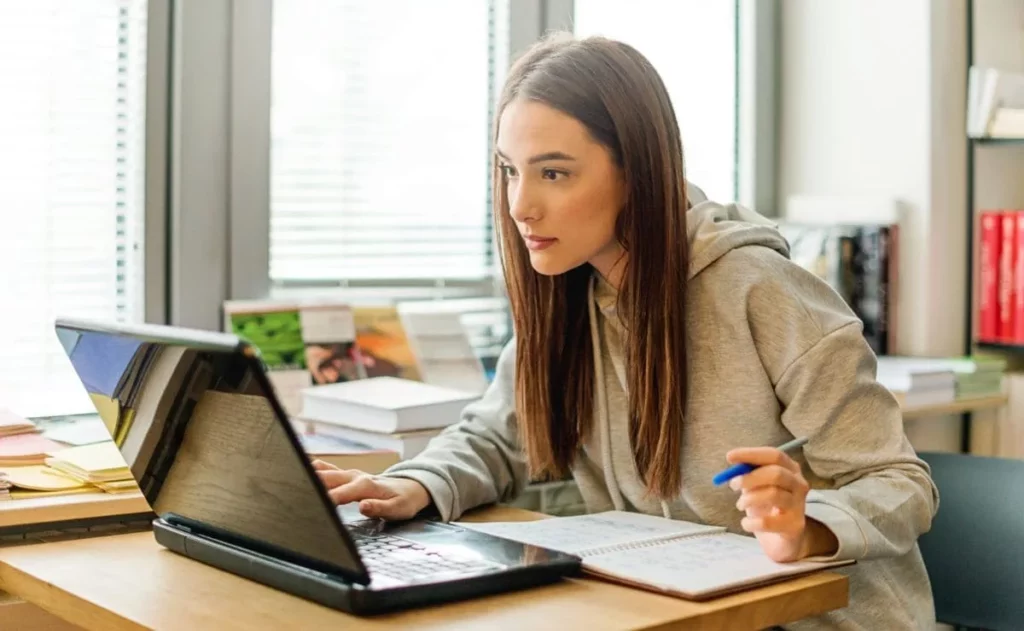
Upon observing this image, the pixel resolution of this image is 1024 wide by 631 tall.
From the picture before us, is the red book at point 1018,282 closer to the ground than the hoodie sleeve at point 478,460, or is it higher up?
higher up

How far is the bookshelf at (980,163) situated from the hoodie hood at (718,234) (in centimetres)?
125

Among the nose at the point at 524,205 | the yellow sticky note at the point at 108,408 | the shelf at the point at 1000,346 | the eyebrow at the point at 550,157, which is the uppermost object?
the eyebrow at the point at 550,157

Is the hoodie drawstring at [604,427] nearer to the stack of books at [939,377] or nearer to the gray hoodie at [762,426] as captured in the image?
the gray hoodie at [762,426]

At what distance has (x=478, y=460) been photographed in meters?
1.62

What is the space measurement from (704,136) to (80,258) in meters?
1.46

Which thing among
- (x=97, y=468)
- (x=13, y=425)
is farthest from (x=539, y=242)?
(x=13, y=425)

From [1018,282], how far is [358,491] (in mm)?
1745

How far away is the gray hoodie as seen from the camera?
1394 mm

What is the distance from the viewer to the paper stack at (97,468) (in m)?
1.44

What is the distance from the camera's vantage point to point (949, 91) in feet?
8.78

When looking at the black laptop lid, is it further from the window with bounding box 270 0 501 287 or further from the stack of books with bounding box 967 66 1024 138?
the stack of books with bounding box 967 66 1024 138

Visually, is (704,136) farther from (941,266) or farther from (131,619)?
(131,619)

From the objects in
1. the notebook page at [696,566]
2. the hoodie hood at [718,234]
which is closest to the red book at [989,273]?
the hoodie hood at [718,234]

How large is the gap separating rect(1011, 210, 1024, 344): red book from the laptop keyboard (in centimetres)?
178
